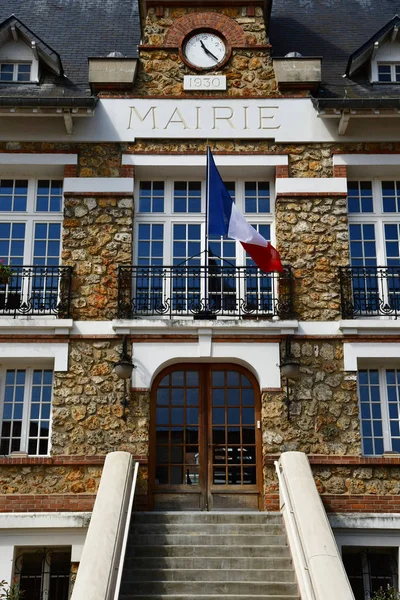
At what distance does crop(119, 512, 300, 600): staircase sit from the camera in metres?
10.2

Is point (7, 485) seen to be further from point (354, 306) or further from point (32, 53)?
point (32, 53)

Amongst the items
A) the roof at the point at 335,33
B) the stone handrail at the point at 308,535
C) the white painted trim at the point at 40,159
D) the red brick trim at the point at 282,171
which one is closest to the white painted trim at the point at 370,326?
the stone handrail at the point at 308,535

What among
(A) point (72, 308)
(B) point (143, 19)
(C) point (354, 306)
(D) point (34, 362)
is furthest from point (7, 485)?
(B) point (143, 19)

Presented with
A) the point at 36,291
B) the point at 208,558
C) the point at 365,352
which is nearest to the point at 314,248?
the point at 365,352

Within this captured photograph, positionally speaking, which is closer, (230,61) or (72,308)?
(72,308)

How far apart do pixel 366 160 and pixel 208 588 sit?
7.12 meters

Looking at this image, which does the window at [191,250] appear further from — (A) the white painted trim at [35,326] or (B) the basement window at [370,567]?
(B) the basement window at [370,567]

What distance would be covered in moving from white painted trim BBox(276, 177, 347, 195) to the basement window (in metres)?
5.44

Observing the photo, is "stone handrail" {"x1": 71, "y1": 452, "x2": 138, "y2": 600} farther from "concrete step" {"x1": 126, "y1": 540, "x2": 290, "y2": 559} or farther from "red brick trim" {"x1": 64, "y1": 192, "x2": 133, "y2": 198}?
"red brick trim" {"x1": 64, "y1": 192, "x2": 133, "y2": 198}

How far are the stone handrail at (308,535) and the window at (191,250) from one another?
9.28ft

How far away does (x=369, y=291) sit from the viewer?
527 inches

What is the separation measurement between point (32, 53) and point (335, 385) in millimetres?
7576

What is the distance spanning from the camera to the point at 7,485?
40.4ft

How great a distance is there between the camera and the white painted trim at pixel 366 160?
1371 centimetres
